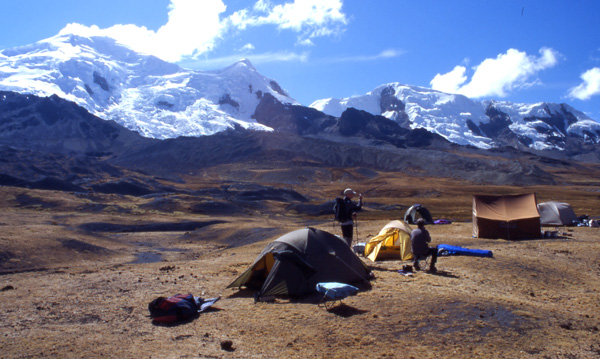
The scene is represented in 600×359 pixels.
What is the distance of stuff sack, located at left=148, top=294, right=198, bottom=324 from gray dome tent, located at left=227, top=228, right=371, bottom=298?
5.68 ft

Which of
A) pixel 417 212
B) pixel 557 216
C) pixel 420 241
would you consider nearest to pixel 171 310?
pixel 420 241

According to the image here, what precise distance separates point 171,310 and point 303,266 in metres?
3.10

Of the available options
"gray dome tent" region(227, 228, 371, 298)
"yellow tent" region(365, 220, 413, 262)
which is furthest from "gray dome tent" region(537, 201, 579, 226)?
"gray dome tent" region(227, 228, 371, 298)

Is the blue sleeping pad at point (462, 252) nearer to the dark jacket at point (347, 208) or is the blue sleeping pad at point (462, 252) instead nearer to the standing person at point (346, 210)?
the standing person at point (346, 210)

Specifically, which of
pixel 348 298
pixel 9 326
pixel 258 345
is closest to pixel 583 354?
pixel 348 298

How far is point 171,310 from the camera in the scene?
970cm

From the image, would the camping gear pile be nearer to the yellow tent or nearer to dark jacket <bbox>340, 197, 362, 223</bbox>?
the yellow tent

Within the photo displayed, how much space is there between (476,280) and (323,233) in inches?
161

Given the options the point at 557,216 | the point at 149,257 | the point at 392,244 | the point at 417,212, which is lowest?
the point at 149,257

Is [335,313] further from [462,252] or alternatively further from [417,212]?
[417,212]

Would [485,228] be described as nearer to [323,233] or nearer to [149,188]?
[323,233]

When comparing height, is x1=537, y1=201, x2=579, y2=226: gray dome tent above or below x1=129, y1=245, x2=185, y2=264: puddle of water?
above

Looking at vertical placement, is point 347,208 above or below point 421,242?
above

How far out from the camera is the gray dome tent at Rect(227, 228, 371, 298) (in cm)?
1098
